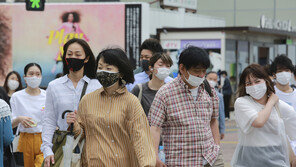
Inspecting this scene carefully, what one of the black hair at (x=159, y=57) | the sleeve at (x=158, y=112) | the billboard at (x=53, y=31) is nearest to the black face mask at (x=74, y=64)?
the sleeve at (x=158, y=112)

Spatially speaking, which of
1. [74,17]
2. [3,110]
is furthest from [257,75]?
[74,17]

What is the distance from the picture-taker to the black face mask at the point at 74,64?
5.44 meters

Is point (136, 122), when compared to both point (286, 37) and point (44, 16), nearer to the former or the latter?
point (44, 16)

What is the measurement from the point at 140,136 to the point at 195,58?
2.99 ft

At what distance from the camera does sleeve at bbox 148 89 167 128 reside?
5121 mm

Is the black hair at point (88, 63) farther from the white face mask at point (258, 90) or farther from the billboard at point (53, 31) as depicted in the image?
the billboard at point (53, 31)

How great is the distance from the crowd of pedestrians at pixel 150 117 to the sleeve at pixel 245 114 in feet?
0.03

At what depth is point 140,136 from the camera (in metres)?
4.65

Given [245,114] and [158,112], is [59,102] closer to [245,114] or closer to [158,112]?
[158,112]

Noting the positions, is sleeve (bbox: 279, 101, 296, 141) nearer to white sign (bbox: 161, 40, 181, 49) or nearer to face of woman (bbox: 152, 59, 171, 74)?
face of woman (bbox: 152, 59, 171, 74)

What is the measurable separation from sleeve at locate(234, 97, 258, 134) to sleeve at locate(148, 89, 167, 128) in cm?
107

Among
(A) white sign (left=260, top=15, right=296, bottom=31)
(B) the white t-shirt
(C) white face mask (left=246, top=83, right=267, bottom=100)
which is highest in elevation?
(A) white sign (left=260, top=15, right=296, bottom=31)

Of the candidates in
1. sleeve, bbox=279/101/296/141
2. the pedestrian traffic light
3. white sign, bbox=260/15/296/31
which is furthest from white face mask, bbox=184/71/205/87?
white sign, bbox=260/15/296/31

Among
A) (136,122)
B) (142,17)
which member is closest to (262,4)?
(142,17)
